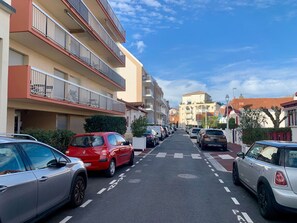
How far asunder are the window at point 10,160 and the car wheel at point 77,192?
1925 millimetres

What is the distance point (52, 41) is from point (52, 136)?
4664 mm

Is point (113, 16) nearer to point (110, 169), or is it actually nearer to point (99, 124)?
point (99, 124)

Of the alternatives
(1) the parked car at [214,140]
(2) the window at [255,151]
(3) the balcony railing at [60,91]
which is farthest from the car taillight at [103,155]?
(1) the parked car at [214,140]

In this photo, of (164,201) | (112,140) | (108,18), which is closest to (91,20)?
(108,18)

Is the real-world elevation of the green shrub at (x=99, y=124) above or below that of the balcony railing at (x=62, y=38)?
below

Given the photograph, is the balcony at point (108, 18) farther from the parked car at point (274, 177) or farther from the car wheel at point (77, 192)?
the parked car at point (274, 177)

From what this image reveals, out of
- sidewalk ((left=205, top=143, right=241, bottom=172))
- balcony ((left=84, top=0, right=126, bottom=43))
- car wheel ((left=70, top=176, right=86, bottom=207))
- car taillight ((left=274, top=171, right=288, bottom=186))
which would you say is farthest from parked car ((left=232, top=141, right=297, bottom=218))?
balcony ((left=84, top=0, right=126, bottom=43))

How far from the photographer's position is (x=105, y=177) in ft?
33.6

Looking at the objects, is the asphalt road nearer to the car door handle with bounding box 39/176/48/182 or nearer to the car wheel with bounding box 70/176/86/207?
the car wheel with bounding box 70/176/86/207

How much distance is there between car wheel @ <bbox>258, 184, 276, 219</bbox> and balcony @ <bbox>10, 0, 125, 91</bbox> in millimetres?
10127

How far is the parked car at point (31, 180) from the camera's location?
4059 millimetres

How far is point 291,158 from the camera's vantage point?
586 centimetres

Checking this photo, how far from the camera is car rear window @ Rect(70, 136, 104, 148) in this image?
1022 centimetres

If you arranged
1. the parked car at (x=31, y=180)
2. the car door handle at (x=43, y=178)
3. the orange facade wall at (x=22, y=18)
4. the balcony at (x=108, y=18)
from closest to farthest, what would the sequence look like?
the parked car at (x=31, y=180) < the car door handle at (x=43, y=178) < the orange facade wall at (x=22, y=18) < the balcony at (x=108, y=18)
